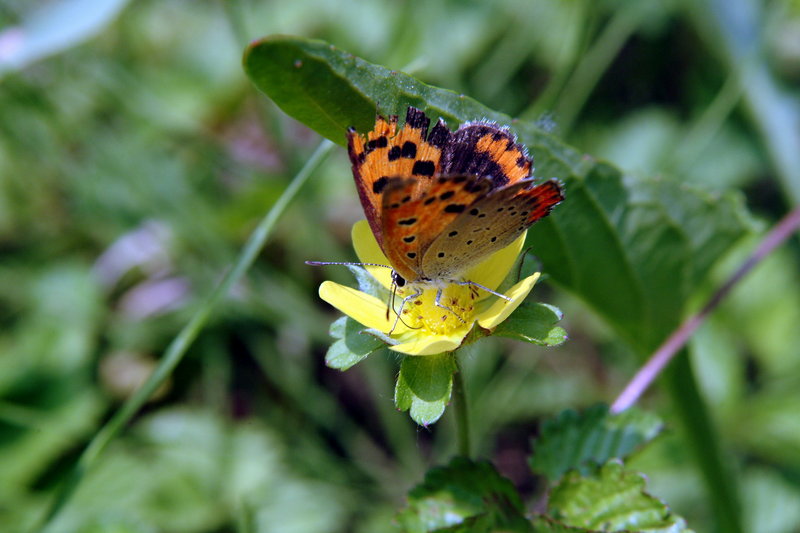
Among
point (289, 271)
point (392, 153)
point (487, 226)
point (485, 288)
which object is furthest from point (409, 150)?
point (289, 271)

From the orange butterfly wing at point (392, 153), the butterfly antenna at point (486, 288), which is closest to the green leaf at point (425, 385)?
the butterfly antenna at point (486, 288)

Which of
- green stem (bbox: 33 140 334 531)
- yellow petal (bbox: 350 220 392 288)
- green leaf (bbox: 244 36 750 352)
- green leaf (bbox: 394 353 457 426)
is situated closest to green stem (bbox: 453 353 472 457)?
green leaf (bbox: 394 353 457 426)

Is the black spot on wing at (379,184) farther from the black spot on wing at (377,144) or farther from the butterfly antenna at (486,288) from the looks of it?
the butterfly antenna at (486,288)

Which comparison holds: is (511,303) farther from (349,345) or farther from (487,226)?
(349,345)

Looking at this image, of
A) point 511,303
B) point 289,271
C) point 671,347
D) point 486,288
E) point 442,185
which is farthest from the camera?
point 289,271

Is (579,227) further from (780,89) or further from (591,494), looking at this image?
(780,89)

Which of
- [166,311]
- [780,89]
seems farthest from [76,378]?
[780,89]
